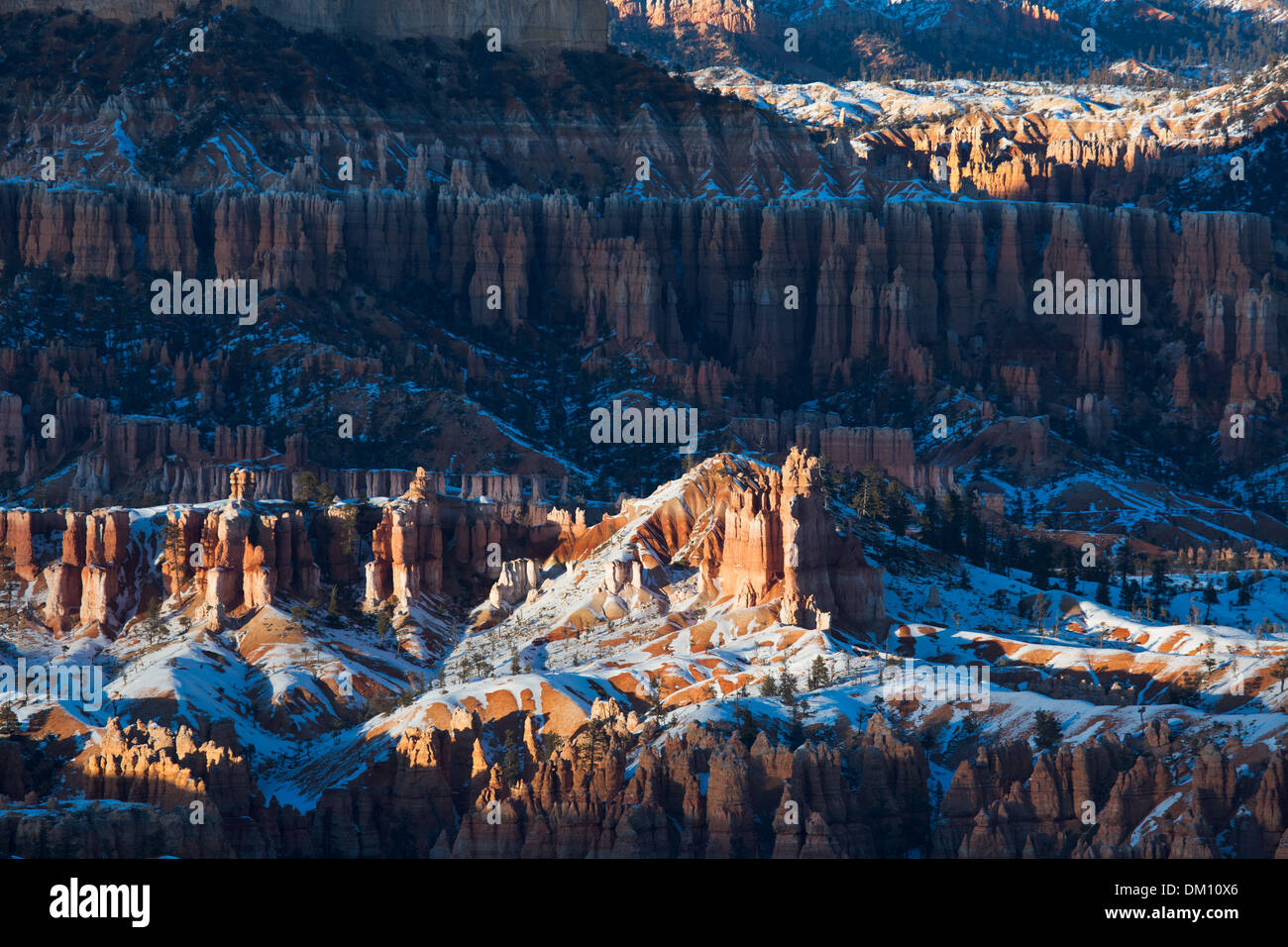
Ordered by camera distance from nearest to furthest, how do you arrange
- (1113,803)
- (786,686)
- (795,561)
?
1. (1113,803)
2. (786,686)
3. (795,561)

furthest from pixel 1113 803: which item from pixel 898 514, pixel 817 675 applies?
pixel 898 514

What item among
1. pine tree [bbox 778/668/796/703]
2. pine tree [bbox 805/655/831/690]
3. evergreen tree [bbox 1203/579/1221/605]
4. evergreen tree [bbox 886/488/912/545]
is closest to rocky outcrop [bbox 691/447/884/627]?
pine tree [bbox 805/655/831/690]

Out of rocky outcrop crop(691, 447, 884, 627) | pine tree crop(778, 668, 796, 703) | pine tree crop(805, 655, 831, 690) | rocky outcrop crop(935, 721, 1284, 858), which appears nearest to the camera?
rocky outcrop crop(935, 721, 1284, 858)

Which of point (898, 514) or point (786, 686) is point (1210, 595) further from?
point (786, 686)

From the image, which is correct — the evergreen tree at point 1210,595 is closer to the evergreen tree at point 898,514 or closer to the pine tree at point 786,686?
the evergreen tree at point 898,514

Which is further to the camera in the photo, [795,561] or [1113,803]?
[795,561]

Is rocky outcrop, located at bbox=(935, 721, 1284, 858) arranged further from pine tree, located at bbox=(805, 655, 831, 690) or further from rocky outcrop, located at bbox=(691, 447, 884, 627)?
rocky outcrop, located at bbox=(691, 447, 884, 627)

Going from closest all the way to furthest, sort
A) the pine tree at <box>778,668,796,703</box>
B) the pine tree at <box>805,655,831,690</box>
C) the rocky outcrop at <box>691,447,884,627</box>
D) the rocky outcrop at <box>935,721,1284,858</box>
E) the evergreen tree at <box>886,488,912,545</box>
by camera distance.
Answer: the rocky outcrop at <box>935,721,1284,858</box> → the pine tree at <box>778,668,796,703</box> → the pine tree at <box>805,655,831,690</box> → the rocky outcrop at <box>691,447,884,627</box> → the evergreen tree at <box>886,488,912,545</box>

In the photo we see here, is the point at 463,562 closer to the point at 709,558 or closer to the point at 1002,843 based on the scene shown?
the point at 709,558

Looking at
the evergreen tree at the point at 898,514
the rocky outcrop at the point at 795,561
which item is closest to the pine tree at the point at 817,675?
the rocky outcrop at the point at 795,561

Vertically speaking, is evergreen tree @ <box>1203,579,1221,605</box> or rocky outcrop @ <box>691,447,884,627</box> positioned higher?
rocky outcrop @ <box>691,447,884,627</box>
